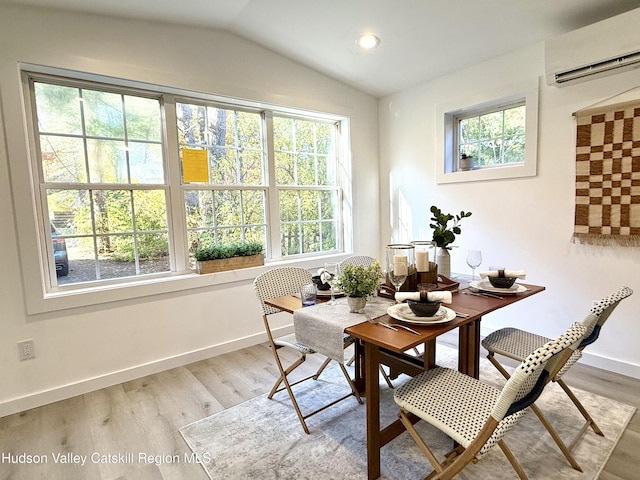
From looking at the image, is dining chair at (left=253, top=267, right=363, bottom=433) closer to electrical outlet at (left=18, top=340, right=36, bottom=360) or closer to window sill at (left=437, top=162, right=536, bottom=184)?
electrical outlet at (left=18, top=340, right=36, bottom=360)

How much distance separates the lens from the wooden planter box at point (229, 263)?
3031mm

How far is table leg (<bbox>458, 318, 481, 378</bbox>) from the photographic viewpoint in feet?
6.15

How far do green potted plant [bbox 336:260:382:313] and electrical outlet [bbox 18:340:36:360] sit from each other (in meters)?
2.18

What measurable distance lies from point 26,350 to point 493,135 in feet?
13.2

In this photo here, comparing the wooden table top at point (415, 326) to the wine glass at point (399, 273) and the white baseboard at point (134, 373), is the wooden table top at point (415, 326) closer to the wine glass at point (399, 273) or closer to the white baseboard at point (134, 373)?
the wine glass at point (399, 273)

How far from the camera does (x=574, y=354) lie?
171 cm

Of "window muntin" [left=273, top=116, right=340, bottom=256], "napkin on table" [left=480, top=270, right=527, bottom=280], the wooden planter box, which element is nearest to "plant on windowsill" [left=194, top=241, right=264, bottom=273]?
the wooden planter box

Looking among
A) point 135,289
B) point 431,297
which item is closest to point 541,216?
point 431,297

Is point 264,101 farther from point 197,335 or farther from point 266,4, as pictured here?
point 197,335

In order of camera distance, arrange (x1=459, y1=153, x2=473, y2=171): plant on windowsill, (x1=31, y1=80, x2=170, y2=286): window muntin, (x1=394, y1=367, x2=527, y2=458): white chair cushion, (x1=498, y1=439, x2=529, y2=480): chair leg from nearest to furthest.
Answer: (x1=394, y1=367, x2=527, y2=458): white chair cushion
(x1=498, y1=439, x2=529, y2=480): chair leg
(x1=31, y1=80, x2=170, y2=286): window muntin
(x1=459, y1=153, x2=473, y2=171): plant on windowsill

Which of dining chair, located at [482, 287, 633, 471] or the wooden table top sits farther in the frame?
dining chair, located at [482, 287, 633, 471]

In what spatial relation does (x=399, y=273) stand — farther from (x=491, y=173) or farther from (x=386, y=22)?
(x=386, y=22)

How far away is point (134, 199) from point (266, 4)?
1.79 metres

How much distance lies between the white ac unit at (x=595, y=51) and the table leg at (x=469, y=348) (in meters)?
1.97
